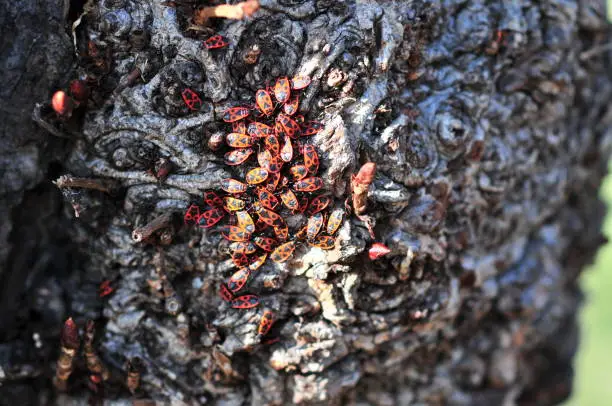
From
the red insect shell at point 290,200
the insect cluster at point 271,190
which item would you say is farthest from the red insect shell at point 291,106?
the red insect shell at point 290,200

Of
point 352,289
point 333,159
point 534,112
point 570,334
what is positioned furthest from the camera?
point 570,334

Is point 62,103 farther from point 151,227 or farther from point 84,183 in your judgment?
point 151,227

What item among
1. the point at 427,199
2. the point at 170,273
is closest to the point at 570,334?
the point at 427,199

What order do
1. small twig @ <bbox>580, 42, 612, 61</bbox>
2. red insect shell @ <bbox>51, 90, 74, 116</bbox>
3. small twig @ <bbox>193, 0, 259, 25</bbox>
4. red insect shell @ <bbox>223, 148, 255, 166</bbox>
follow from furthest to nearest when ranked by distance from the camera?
1. small twig @ <bbox>580, 42, 612, 61</bbox>
2. red insect shell @ <bbox>223, 148, 255, 166</bbox>
3. red insect shell @ <bbox>51, 90, 74, 116</bbox>
4. small twig @ <bbox>193, 0, 259, 25</bbox>

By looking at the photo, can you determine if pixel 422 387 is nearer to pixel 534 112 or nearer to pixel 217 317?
pixel 217 317

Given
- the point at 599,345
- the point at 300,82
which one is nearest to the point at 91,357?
the point at 300,82

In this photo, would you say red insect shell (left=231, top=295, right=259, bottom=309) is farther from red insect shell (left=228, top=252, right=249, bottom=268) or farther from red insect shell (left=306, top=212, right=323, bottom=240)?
red insect shell (left=306, top=212, right=323, bottom=240)

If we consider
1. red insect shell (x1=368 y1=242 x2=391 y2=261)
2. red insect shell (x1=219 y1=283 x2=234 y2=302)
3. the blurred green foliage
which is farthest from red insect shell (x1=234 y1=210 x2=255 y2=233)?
the blurred green foliage
